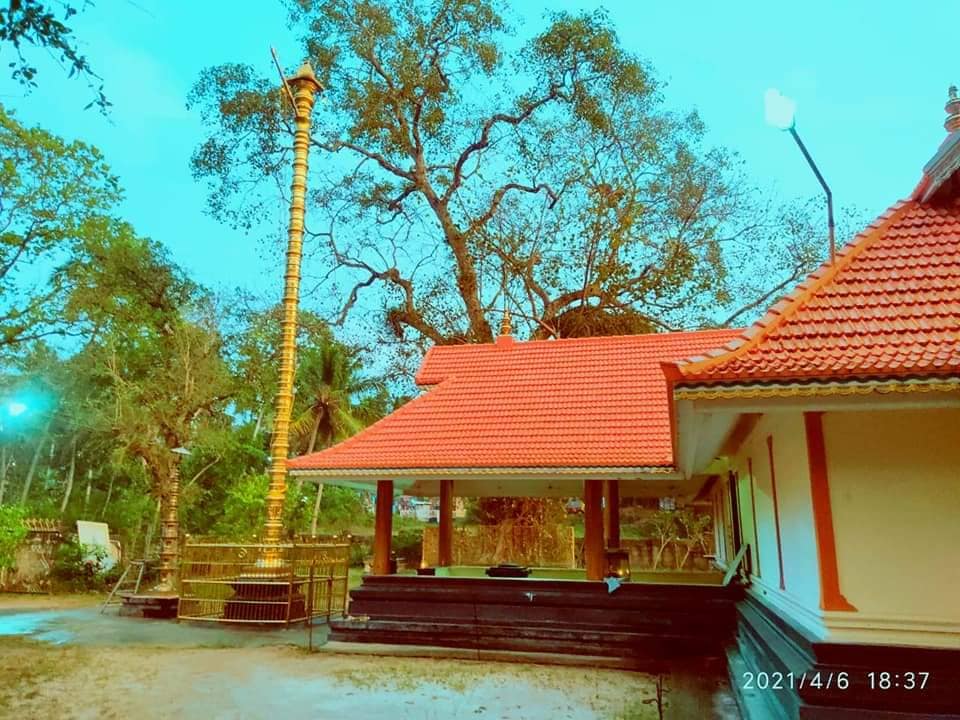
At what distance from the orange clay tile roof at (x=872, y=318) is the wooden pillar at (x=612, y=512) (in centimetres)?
538

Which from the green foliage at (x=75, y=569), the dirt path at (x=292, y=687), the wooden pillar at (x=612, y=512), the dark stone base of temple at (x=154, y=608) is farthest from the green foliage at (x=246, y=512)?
the wooden pillar at (x=612, y=512)

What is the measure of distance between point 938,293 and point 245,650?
8.41 m

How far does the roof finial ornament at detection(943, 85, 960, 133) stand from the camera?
524 cm

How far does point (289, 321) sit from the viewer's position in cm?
1283

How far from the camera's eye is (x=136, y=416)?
17734 millimetres

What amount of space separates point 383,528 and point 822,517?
22.0 ft

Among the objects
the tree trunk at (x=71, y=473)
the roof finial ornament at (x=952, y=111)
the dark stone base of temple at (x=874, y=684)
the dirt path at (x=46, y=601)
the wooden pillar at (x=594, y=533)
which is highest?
the roof finial ornament at (x=952, y=111)

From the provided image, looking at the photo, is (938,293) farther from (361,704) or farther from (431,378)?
(431,378)

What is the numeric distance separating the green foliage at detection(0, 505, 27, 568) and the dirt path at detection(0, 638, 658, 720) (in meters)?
7.82

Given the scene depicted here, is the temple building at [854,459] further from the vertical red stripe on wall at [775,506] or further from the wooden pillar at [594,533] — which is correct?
the wooden pillar at [594,533]

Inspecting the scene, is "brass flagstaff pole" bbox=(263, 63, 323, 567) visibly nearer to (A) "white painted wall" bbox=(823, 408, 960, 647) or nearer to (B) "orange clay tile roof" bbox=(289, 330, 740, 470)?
(B) "orange clay tile roof" bbox=(289, 330, 740, 470)

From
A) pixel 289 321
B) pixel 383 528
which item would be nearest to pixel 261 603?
pixel 383 528

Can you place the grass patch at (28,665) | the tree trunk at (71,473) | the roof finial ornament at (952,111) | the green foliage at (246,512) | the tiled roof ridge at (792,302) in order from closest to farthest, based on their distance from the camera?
the tiled roof ridge at (792,302), the roof finial ornament at (952,111), the grass patch at (28,665), the green foliage at (246,512), the tree trunk at (71,473)

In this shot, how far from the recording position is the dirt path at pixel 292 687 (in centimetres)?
570
